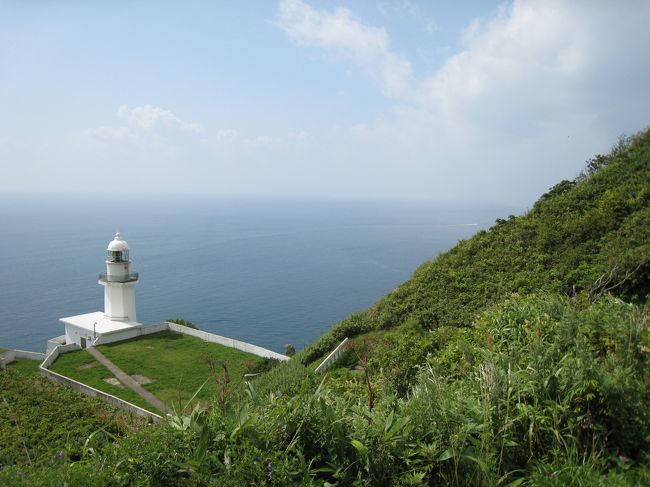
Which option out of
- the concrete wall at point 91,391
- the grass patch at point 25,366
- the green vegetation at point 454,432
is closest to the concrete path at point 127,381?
the concrete wall at point 91,391

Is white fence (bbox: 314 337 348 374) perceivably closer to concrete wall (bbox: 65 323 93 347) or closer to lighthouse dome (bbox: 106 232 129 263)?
concrete wall (bbox: 65 323 93 347)

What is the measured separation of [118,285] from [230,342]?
925 cm

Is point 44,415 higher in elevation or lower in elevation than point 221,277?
higher

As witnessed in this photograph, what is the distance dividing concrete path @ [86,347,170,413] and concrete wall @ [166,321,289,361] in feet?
15.2

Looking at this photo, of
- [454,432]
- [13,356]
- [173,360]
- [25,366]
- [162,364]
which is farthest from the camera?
[13,356]

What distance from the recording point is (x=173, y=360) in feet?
70.7

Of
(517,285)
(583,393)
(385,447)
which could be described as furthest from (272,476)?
(517,285)

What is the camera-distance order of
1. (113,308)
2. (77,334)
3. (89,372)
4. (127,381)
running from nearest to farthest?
(127,381) < (89,372) < (77,334) < (113,308)

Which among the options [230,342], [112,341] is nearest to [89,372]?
[112,341]

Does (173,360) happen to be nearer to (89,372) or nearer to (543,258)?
(89,372)

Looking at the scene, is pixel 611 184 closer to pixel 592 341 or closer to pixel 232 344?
pixel 592 341

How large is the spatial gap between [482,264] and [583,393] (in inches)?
416

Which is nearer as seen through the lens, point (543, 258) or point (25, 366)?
point (543, 258)

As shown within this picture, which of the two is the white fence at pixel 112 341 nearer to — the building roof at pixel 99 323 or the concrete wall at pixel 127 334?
the concrete wall at pixel 127 334
